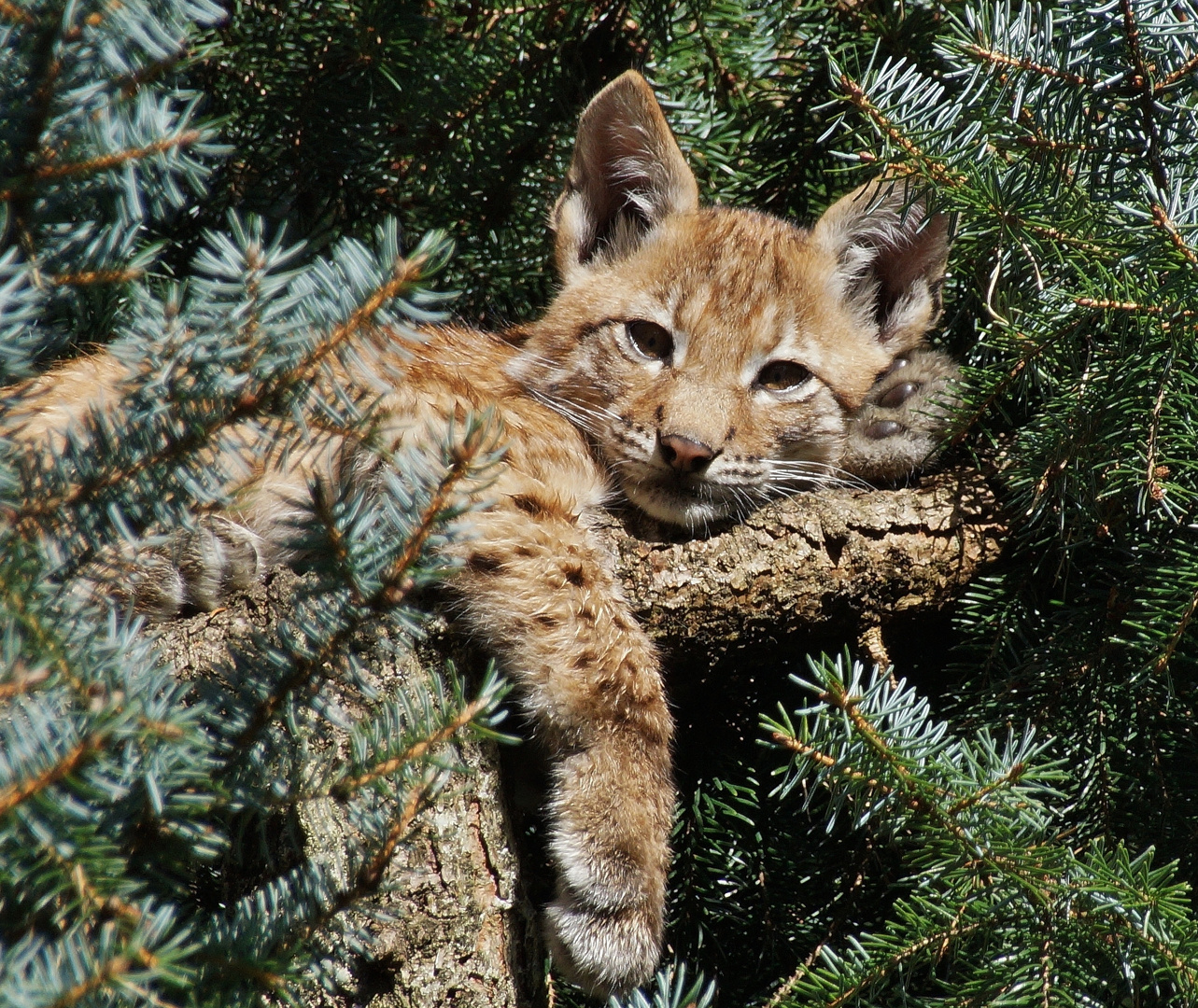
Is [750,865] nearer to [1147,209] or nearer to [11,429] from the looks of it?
[1147,209]

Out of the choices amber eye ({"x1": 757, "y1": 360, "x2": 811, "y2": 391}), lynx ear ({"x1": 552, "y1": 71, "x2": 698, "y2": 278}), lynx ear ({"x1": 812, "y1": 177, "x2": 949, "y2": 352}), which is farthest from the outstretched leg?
lynx ear ({"x1": 812, "y1": 177, "x2": 949, "y2": 352})

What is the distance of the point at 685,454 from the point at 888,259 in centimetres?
114

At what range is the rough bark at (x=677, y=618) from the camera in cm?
181

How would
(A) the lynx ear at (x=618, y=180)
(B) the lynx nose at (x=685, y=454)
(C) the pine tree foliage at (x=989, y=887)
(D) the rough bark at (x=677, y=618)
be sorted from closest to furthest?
(C) the pine tree foliage at (x=989, y=887)
(D) the rough bark at (x=677, y=618)
(B) the lynx nose at (x=685, y=454)
(A) the lynx ear at (x=618, y=180)

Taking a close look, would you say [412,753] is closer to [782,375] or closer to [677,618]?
[677,618]

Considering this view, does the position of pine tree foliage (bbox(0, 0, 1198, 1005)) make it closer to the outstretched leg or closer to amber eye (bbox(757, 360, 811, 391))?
the outstretched leg

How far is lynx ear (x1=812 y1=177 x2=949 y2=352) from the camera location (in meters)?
3.17

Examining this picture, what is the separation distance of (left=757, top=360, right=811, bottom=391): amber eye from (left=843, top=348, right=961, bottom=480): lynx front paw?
206 mm

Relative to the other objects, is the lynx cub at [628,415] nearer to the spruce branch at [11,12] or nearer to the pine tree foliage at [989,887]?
the pine tree foliage at [989,887]

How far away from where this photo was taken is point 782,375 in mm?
3166

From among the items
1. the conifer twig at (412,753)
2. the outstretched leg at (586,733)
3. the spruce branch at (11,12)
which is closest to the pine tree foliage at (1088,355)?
the outstretched leg at (586,733)

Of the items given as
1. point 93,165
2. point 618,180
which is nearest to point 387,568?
point 93,165

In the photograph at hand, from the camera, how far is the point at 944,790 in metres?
1.77

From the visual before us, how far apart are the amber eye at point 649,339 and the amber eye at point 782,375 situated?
0.30 m
